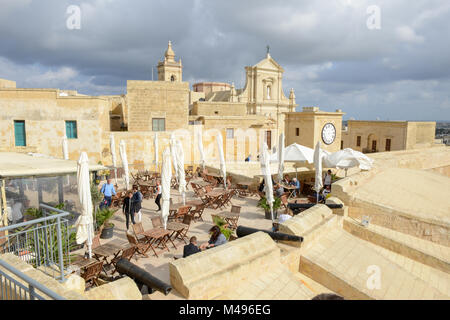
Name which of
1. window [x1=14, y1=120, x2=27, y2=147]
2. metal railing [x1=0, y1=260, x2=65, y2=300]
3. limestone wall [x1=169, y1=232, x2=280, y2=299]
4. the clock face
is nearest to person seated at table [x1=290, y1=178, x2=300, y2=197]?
limestone wall [x1=169, y1=232, x2=280, y2=299]

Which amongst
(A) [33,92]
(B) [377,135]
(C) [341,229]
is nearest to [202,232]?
(C) [341,229]

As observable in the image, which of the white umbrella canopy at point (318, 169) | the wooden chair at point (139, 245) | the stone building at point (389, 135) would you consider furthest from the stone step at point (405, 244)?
the stone building at point (389, 135)

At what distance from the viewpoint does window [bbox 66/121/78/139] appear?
20.3 meters

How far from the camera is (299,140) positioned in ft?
103

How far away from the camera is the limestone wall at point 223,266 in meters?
4.84

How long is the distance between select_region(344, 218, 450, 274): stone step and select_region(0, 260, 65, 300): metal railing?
8.61m

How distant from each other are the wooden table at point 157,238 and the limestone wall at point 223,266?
2.53 m

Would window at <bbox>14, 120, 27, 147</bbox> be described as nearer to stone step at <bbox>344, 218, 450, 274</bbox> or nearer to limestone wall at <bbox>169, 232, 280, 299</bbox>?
limestone wall at <bbox>169, 232, 280, 299</bbox>

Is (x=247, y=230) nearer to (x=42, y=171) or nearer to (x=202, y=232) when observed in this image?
(x=202, y=232)

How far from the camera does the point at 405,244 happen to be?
355 inches

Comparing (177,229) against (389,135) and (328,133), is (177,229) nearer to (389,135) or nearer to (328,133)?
(328,133)

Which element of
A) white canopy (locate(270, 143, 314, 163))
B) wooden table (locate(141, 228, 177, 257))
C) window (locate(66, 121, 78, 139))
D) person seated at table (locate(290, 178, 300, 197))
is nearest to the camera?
wooden table (locate(141, 228, 177, 257))
